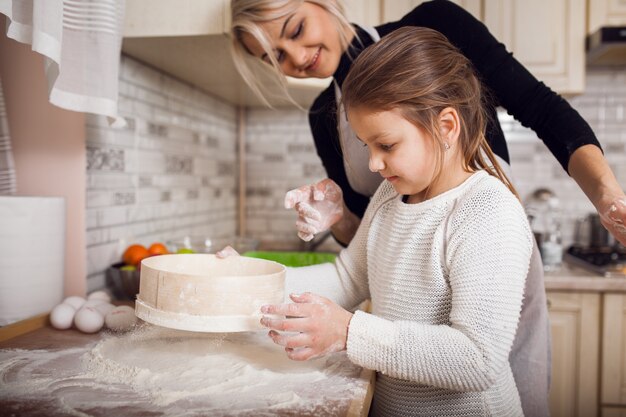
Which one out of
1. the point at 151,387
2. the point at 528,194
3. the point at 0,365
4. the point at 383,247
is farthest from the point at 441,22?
the point at 528,194

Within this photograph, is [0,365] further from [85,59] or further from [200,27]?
[200,27]

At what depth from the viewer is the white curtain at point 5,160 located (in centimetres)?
120

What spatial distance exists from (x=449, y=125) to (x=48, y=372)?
718 millimetres

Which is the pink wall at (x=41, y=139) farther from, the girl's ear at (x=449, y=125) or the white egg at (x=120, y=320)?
the girl's ear at (x=449, y=125)

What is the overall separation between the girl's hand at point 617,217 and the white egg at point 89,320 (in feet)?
2.93

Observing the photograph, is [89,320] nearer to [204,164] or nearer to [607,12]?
[204,164]

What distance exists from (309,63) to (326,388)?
70 centimetres

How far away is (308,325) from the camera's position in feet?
2.46

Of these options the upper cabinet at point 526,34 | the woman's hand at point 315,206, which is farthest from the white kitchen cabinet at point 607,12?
the woman's hand at point 315,206

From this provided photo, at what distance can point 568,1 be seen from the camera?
6.17 feet

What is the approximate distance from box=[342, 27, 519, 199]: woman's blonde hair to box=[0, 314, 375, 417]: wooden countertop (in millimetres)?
371

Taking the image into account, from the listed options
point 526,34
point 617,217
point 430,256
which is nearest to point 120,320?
point 430,256

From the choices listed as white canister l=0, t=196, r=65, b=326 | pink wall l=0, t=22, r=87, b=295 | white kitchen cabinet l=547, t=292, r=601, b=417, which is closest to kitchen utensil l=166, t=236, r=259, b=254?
pink wall l=0, t=22, r=87, b=295

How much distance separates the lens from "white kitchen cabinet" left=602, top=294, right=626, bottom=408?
1.69 metres
